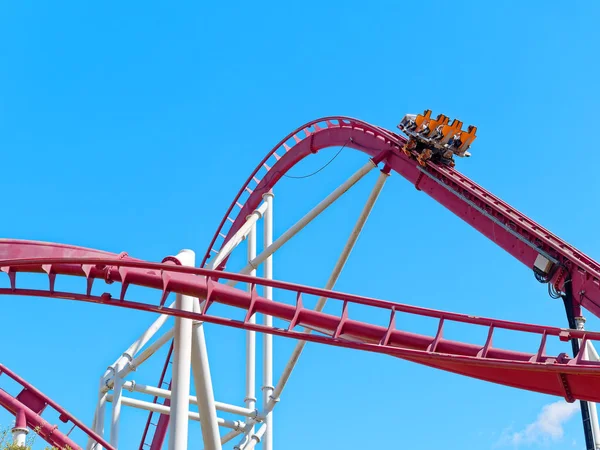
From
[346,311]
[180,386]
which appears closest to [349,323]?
[346,311]

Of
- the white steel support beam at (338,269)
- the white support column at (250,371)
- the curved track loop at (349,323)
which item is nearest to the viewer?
the curved track loop at (349,323)

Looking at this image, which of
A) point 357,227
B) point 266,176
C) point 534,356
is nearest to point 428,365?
point 534,356

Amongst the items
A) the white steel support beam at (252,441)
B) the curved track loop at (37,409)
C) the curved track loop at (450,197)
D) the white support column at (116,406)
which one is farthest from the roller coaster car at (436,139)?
the curved track loop at (37,409)

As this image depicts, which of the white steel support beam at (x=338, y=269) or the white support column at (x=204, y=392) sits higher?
the white steel support beam at (x=338, y=269)

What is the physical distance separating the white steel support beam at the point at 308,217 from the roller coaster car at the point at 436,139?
0.75m

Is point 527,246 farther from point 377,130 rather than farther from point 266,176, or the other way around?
point 266,176

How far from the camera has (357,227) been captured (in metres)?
12.6

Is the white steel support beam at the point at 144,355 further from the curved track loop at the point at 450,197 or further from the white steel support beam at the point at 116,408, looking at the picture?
the curved track loop at the point at 450,197

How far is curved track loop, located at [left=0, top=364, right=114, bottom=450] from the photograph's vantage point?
10.5m

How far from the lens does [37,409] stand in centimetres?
1082

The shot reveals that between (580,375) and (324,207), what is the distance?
600 cm

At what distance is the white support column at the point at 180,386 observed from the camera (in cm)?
828

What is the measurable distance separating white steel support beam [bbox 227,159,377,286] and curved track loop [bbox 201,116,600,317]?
464mm

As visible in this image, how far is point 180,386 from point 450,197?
5718 millimetres
